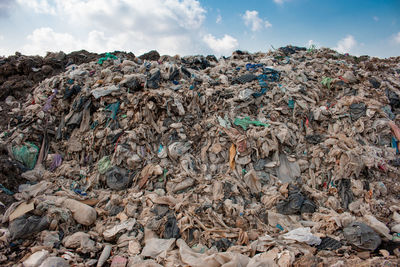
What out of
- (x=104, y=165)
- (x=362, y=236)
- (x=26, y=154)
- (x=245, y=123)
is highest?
(x=245, y=123)

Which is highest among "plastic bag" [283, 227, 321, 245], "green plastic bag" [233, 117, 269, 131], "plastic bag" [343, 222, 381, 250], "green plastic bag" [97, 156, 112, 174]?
"green plastic bag" [233, 117, 269, 131]

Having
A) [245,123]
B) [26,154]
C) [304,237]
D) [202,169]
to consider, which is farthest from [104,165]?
[304,237]

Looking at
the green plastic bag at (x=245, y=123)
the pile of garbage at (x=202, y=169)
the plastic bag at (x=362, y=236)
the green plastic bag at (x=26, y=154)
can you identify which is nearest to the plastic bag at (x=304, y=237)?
the pile of garbage at (x=202, y=169)

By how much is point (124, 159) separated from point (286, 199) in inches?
141

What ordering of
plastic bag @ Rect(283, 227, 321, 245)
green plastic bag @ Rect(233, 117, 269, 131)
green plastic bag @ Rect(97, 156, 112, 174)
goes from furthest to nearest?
green plastic bag @ Rect(233, 117, 269, 131)
green plastic bag @ Rect(97, 156, 112, 174)
plastic bag @ Rect(283, 227, 321, 245)

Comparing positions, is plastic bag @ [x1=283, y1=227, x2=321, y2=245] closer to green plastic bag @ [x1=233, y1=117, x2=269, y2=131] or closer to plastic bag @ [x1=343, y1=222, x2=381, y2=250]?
plastic bag @ [x1=343, y1=222, x2=381, y2=250]

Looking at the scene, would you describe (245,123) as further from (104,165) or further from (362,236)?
(104,165)

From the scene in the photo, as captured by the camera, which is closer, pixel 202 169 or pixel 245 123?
pixel 202 169

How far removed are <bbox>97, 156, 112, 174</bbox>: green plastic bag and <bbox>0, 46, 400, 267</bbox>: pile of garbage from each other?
0.16 ft

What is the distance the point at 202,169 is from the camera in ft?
15.5

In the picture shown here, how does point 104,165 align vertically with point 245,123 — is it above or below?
below

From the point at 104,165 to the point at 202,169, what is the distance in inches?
89.1

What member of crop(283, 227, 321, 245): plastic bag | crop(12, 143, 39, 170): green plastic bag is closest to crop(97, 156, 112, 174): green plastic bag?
crop(12, 143, 39, 170): green plastic bag

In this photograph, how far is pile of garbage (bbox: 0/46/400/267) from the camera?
304cm
